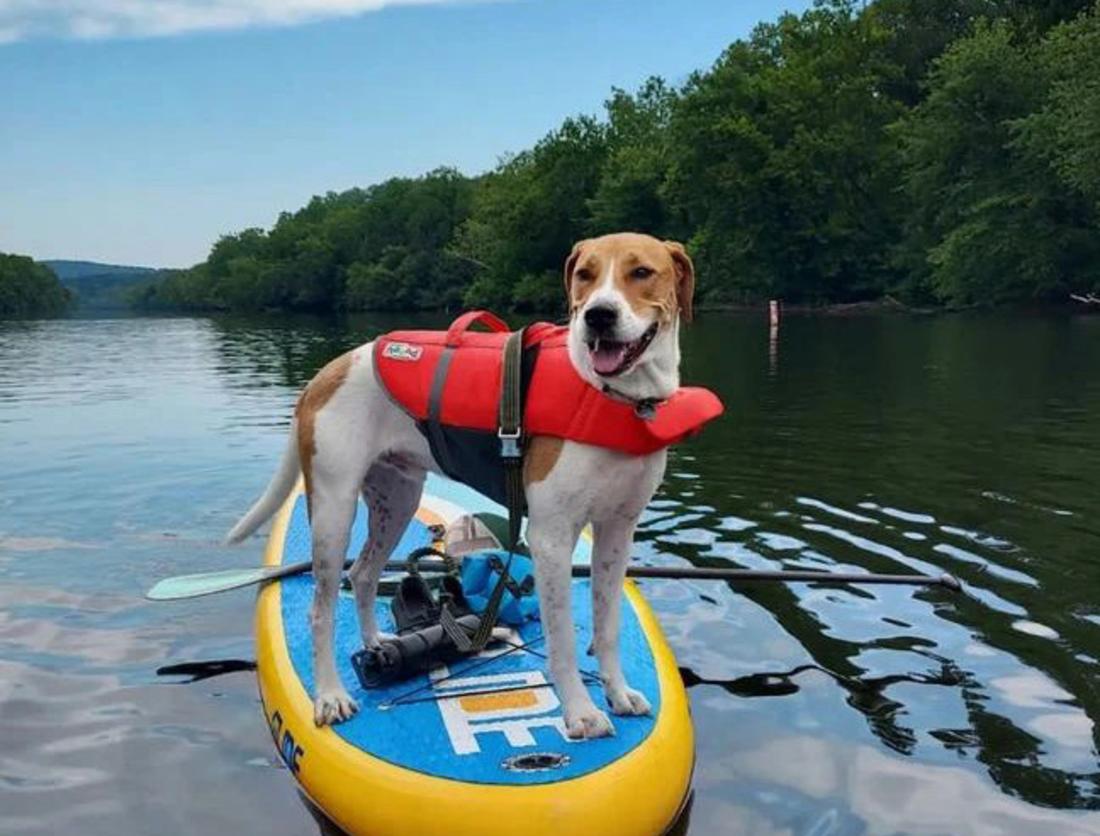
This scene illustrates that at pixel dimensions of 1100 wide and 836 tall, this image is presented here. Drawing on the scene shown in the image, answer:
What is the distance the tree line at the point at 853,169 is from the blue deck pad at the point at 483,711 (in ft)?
137

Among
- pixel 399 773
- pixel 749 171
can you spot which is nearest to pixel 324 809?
pixel 399 773

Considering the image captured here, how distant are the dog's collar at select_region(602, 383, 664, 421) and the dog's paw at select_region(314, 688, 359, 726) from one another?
6.39ft

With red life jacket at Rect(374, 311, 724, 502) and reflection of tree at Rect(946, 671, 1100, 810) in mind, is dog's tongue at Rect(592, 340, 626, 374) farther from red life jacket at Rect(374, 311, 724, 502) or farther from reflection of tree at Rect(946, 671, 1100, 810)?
reflection of tree at Rect(946, 671, 1100, 810)

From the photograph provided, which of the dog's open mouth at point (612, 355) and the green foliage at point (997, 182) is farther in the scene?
the green foliage at point (997, 182)

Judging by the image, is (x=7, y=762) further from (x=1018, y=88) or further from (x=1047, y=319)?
(x=1018, y=88)

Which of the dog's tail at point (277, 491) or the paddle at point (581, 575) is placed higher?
the dog's tail at point (277, 491)

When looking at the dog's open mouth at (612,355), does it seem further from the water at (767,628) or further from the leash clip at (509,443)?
the water at (767,628)

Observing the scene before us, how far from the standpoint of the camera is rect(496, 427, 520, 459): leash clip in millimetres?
4445

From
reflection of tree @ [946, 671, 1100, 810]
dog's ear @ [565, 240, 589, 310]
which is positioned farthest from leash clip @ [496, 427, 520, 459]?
reflection of tree @ [946, 671, 1100, 810]

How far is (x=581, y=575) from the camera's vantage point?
664cm

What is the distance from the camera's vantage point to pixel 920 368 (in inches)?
950

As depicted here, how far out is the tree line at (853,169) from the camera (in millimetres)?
46812

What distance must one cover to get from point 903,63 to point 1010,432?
63554 mm

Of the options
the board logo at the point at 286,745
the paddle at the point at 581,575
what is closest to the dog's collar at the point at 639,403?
the board logo at the point at 286,745
